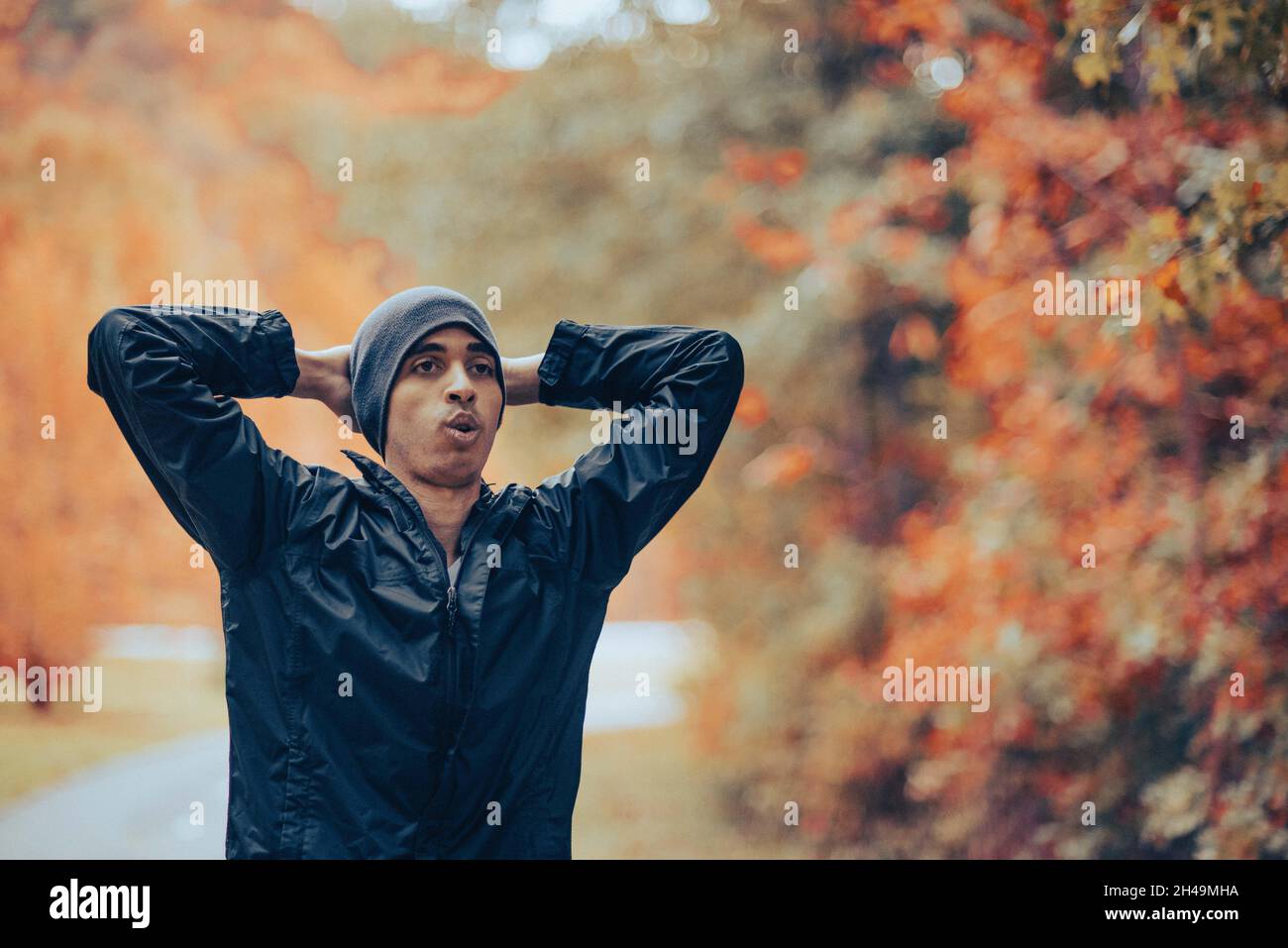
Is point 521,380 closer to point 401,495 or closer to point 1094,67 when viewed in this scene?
point 401,495

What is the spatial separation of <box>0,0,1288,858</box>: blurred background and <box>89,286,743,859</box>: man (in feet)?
9.10

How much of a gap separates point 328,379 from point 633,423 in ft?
1.31

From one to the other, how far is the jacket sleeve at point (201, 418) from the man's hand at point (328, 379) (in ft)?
0.31

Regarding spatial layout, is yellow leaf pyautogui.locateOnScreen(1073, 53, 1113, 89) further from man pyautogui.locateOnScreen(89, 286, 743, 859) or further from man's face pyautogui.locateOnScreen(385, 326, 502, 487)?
man's face pyautogui.locateOnScreen(385, 326, 502, 487)

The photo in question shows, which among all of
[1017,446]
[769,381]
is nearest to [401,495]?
[1017,446]

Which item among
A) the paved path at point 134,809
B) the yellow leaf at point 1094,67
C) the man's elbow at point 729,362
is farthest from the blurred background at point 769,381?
the man's elbow at point 729,362

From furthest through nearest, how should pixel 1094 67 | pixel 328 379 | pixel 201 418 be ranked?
pixel 1094 67 < pixel 328 379 < pixel 201 418

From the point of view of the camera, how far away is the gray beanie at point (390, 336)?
159 centimetres

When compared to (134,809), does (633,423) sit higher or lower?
higher

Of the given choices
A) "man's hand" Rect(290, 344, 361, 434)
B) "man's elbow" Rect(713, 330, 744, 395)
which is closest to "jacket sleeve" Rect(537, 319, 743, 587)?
"man's elbow" Rect(713, 330, 744, 395)

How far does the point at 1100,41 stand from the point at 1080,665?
6.48 ft

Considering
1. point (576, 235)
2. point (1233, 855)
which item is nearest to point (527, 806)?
point (1233, 855)

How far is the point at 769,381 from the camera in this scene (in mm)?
4871

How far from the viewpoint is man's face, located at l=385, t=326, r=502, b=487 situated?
62.4 inches
